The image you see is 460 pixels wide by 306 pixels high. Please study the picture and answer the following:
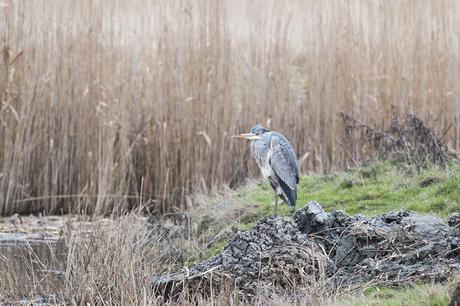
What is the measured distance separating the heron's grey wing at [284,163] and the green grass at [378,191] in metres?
0.58

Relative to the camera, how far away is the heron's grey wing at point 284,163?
6.73 m

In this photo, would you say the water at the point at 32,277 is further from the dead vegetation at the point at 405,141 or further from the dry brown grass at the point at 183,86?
the dead vegetation at the point at 405,141

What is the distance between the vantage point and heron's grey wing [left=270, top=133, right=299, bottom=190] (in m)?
6.73

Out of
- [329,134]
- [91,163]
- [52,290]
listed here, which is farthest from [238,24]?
[52,290]

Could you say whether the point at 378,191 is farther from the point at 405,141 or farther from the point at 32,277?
the point at 32,277

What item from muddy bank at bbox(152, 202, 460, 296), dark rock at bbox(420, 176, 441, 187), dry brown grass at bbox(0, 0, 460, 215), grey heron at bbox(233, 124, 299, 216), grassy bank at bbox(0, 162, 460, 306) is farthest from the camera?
dry brown grass at bbox(0, 0, 460, 215)

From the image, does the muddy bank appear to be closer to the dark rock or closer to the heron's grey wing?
the heron's grey wing

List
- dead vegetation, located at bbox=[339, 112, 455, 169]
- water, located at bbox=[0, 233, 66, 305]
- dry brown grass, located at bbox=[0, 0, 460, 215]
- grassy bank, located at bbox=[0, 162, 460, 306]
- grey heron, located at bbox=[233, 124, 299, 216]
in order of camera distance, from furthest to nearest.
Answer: dry brown grass, located at bbox=[0, 0, 460, 215], dead vegetation, located at bbox=[339, 112, 455, 169], grey heron, located at bbox=[233, 124, 299, 216], water, located at bbox=[0, 233, 66, 305], grassy bank, located at bbox=[0, 162, 460, 306]

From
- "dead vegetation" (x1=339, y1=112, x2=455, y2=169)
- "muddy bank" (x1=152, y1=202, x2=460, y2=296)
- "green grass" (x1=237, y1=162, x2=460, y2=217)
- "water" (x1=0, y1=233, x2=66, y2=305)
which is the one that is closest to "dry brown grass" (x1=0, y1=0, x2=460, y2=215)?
"dead vegetation" (x1=339, y1=112, x2=455, y2=169)

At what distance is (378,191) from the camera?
7.28 metres

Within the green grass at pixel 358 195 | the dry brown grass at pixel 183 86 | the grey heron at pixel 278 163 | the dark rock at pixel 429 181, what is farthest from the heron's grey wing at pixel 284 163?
the dry brown grass at pixel 183 86

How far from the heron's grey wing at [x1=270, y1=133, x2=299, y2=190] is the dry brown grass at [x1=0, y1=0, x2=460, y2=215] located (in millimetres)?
2224

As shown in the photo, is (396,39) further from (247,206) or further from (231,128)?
(247,206)

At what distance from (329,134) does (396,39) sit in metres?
1.25
